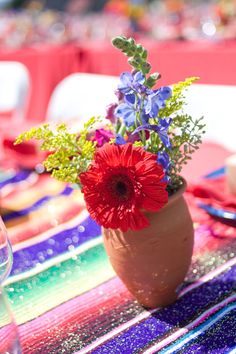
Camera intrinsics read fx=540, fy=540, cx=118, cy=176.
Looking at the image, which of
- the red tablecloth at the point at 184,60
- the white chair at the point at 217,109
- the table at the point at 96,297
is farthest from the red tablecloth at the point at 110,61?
the table at the point at 96,297

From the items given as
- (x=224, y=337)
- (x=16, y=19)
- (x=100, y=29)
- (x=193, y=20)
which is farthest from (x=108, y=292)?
(x=16, y=19)

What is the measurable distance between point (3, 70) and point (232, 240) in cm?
183

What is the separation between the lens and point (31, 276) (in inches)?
32.4

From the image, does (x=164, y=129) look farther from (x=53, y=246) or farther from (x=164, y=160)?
(x=53, y=246)

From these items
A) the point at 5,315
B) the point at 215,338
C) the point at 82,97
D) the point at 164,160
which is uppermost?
the point at 82,97

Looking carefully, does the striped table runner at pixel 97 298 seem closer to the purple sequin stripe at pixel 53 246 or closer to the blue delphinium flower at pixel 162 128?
the purple sequin stripe at pixel 53 246

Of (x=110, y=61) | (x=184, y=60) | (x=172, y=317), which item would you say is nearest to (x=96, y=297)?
(x=172, y=317)

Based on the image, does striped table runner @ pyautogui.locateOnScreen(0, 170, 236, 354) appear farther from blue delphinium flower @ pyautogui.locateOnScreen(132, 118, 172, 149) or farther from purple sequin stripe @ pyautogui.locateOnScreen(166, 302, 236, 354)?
blue delphinium flower @ pyautogui.locateOnScreen(132, 118, 172, 149)

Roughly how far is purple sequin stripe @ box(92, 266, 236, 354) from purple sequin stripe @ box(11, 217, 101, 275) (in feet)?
0.82

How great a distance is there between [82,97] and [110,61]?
830 mm

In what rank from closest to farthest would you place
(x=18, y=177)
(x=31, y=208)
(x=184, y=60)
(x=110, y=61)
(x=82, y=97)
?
(x=31, y=208) → (x=18, y=177) → (x=82, y=97) → (x=184, y=60) → (x=110, y=61)

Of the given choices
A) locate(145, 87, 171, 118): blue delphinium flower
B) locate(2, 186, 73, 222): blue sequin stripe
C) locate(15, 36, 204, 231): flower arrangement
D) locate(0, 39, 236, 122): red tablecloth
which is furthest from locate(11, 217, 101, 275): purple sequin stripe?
locate(0, 39, 236, 122): red tablecloth

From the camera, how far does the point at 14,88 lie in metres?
2.38

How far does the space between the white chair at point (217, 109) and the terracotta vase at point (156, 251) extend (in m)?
0.75
